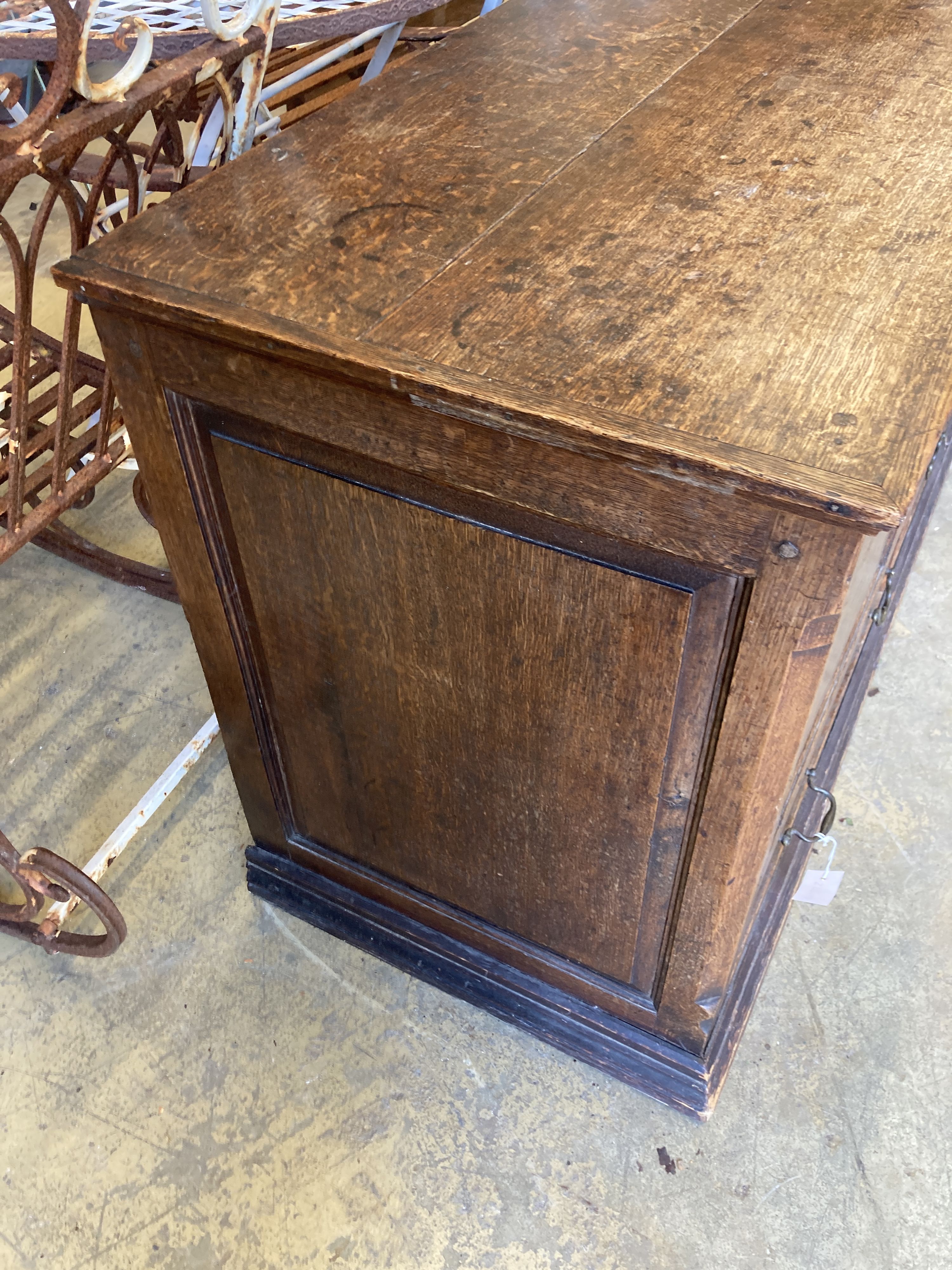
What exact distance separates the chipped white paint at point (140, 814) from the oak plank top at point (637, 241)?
2.73ft

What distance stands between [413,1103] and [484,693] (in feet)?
2.24

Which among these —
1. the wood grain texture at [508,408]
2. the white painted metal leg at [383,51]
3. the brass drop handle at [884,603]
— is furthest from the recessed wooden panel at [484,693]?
the white painted metal leg at [383,51]

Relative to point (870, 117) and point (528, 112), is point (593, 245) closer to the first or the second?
point (528, 112)

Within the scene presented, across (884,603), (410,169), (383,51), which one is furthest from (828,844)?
(383,51)

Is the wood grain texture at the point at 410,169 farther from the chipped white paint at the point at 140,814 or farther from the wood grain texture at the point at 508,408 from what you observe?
the chipped white paint at the point at 140,814

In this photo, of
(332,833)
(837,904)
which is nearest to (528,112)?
(332,833)

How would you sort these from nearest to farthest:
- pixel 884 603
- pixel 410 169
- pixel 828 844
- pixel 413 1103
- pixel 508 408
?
pixel 508 408 → pixel 410 169 → pixel 413 1103 → pixel 884 603 → pixel 828 844

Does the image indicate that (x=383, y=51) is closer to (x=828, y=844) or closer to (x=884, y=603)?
(x=884, y=603)

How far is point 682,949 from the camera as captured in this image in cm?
111

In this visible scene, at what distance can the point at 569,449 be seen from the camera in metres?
0.73

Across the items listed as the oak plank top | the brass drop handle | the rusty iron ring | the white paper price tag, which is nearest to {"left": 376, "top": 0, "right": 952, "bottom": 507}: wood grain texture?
the oak plank top

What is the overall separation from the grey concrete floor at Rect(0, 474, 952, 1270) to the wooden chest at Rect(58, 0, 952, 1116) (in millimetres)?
107

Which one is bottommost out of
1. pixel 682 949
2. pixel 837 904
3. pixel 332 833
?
pixel 837 904

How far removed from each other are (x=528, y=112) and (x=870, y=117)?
39 centimetres
